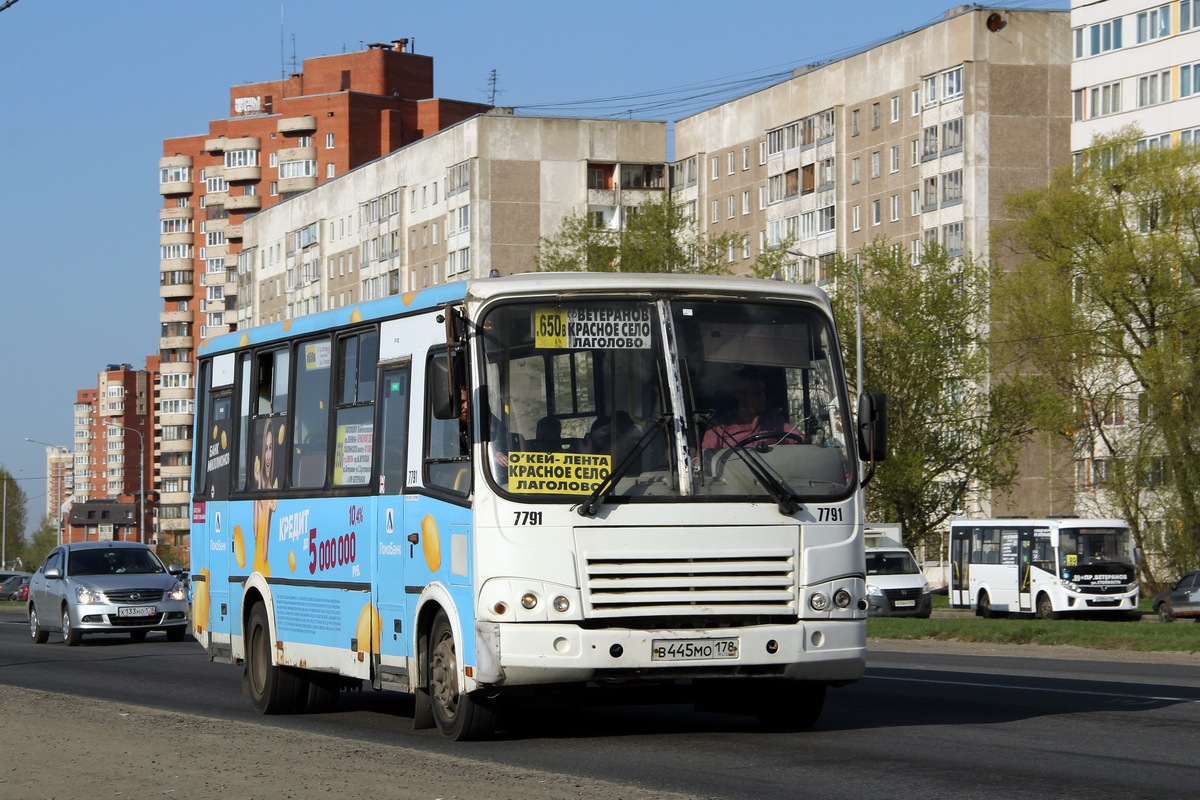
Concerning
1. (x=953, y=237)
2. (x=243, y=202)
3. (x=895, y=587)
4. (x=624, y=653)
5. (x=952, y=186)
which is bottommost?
(x=895, y=587)

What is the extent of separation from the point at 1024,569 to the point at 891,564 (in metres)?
4.07

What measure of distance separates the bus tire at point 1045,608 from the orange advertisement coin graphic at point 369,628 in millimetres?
38701

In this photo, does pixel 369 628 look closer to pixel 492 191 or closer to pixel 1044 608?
pixel 1044 608

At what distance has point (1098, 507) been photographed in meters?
65.0

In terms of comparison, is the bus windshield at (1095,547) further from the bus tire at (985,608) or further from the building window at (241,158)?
the building window at (241,158)

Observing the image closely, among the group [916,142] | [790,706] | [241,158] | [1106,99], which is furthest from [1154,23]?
[241,158]

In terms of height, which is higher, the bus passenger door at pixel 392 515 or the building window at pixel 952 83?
the building window at pixel 952 83

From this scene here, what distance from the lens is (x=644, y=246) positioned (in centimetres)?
7488

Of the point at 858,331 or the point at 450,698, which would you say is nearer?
the point at 450,698

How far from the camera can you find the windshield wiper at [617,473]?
1276cm

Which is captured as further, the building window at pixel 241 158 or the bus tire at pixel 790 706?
the building window at pixel 241 158

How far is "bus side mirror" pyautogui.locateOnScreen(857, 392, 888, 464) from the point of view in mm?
13352

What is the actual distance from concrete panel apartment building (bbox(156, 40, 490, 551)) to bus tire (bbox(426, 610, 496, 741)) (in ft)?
445

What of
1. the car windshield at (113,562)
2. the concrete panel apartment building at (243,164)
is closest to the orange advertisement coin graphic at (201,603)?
the car windshield at (113,562)
